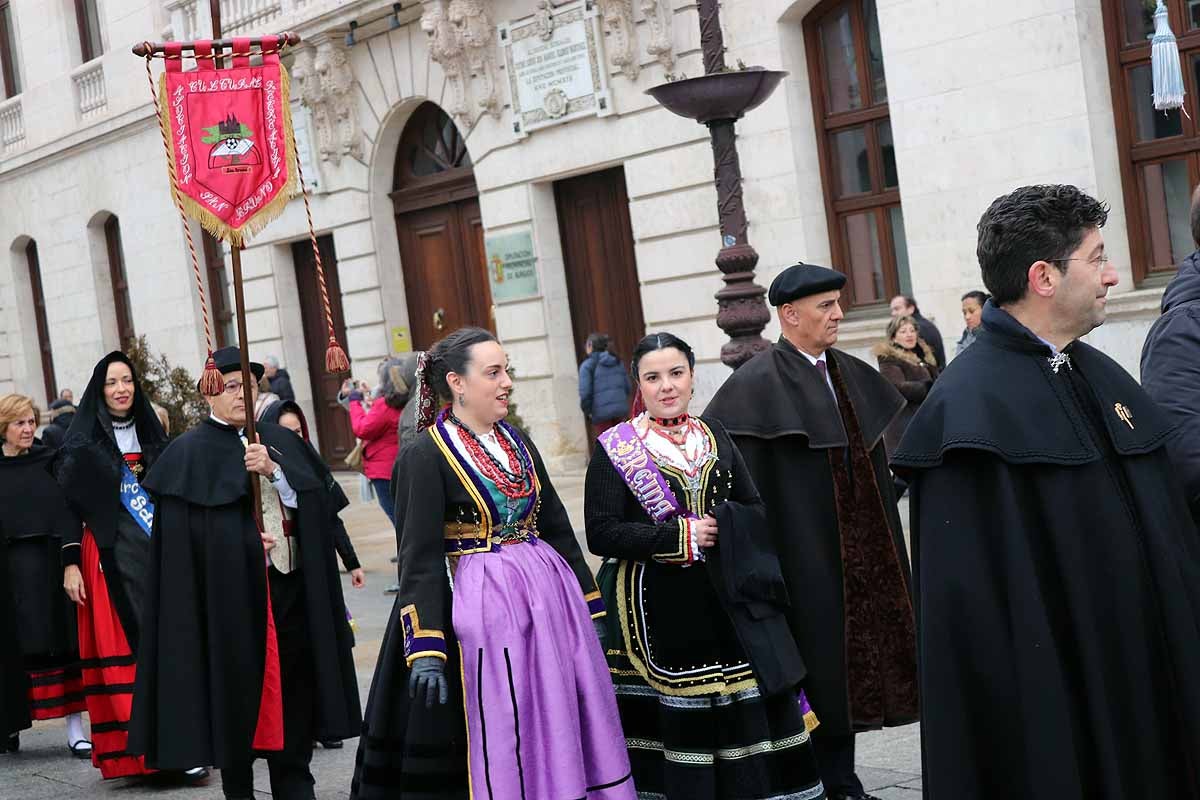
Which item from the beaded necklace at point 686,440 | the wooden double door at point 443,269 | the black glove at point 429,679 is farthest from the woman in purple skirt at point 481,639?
the wooden double door at point 443,269

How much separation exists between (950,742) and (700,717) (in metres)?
1.95

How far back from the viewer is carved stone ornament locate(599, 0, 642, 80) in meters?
15.7

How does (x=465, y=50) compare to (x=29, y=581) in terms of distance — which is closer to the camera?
(x=29, y=581)

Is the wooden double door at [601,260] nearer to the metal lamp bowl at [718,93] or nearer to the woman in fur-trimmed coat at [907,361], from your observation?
the woman in fur-trimmed coat at [907,361]

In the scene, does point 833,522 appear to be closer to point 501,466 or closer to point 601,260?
point 501,466

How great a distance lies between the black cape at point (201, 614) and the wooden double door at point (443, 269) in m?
12.3

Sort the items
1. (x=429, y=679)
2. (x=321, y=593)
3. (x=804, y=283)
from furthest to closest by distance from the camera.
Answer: (x=321, y=593)
(x=804, y=283)
(x=429, y=679)

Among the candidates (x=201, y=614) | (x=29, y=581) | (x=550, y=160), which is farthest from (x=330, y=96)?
(x=201, y=614)

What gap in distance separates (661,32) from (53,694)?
9415mm

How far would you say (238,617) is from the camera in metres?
6.41

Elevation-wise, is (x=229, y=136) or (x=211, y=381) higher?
(x=229, y=136)

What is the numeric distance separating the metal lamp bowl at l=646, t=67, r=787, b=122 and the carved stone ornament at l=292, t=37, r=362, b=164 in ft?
39.2

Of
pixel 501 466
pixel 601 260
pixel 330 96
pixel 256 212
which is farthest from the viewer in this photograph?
pixel 330 96

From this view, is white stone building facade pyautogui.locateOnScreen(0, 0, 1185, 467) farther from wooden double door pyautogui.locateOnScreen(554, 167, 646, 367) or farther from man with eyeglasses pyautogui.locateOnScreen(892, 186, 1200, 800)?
man with eyeglasses pyautogui.locateOnScreen(892, 186, 1200, 800)
